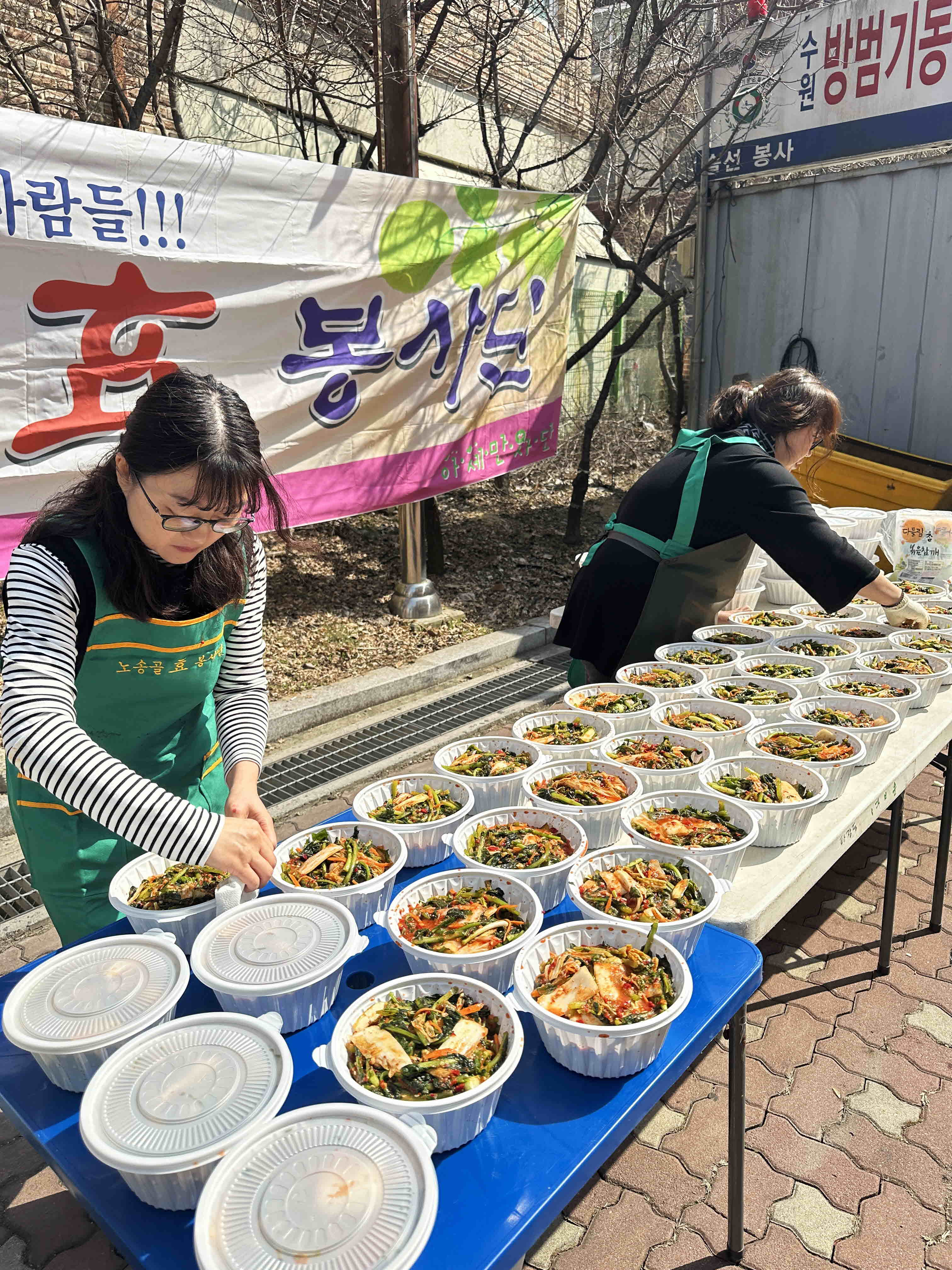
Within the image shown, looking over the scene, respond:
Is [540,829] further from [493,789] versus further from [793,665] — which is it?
[793,665]

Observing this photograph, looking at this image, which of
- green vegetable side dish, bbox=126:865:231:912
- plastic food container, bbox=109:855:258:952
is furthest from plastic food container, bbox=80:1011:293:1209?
green vegetable side dish, bbox=126:865:231:912

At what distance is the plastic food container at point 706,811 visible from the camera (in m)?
1.82

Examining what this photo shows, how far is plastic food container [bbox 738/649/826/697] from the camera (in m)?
2.83

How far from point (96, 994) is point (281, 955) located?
1.03 ft

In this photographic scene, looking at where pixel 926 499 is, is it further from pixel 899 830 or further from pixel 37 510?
pixel 37 510

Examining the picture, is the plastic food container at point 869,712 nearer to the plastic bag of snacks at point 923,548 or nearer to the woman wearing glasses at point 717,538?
the woman wearing glasses at point 717,538

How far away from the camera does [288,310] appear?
15.5 ft

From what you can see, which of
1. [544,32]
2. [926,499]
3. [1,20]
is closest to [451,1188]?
[926,499]

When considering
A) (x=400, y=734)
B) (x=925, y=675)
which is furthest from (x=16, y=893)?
(x=925, y=675)

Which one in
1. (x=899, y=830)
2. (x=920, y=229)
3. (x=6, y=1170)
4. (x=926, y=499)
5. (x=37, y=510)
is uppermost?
(x=920, y=229)

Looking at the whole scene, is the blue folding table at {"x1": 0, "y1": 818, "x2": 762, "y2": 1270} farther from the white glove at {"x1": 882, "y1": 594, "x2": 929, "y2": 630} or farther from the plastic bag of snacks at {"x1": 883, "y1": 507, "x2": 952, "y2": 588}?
the plastic bag of snacks at {"x1": 883, "y1": 507, "x2": 952, "y2": 588}

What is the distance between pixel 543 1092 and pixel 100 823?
3.08 feet

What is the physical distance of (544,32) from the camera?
904cm

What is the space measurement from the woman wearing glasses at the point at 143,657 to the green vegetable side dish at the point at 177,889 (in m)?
0.12
